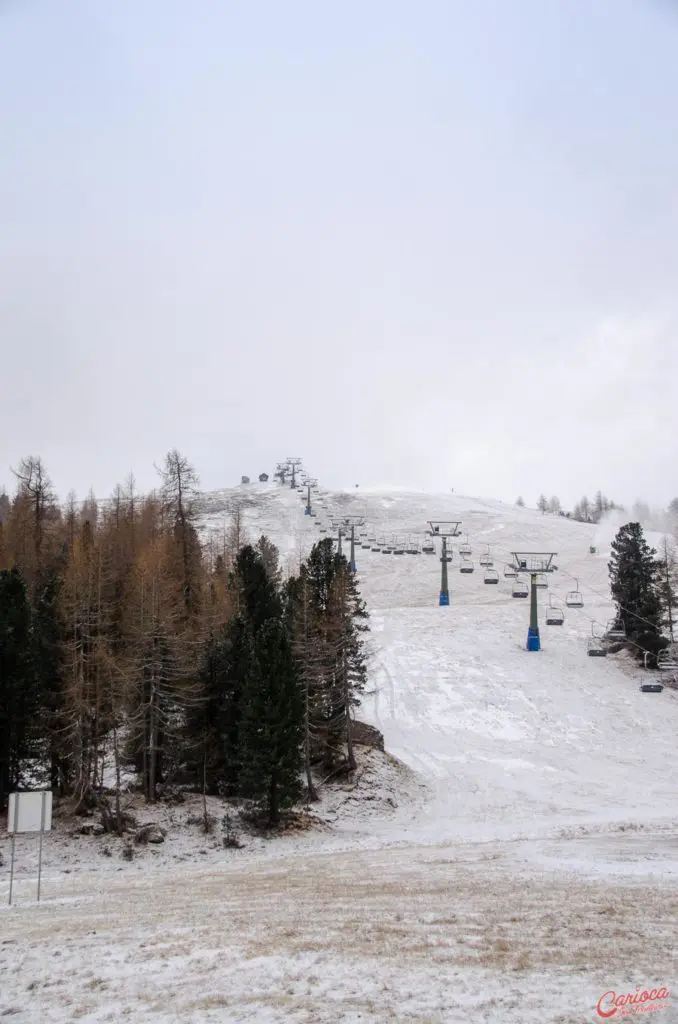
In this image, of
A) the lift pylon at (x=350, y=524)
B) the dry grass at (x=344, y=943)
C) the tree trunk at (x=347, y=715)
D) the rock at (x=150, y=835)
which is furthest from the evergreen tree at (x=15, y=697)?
the lift pylon at (x=350, y=524)

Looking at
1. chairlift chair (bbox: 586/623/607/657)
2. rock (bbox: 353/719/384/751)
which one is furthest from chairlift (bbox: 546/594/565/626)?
rock (bbox: 353/719/384/751)

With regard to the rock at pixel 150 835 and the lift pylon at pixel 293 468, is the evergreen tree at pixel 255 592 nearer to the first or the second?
the rock at pixel 150 835

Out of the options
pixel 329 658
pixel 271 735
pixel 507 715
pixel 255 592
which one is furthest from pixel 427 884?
pixel 507 715

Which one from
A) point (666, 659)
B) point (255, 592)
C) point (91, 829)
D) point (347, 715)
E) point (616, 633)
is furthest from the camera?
point (616, 633)

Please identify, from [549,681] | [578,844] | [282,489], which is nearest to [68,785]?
[578,844]

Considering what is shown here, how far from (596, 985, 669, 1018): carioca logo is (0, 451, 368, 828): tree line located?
20.9 metres

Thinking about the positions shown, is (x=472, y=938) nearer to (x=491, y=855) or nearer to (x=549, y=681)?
(x=491, y=855)

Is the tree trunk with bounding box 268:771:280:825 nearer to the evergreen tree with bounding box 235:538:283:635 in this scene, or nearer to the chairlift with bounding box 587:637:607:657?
the evergreen tree with bounding box 235:538:283:635

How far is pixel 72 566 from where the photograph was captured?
35.2 meters

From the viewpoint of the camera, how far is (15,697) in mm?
29141

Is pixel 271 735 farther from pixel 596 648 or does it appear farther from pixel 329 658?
pixel 596 648

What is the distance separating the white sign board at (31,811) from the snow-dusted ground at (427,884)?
1.96 meters

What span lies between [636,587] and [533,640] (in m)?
9.74

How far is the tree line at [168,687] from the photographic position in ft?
96.2
